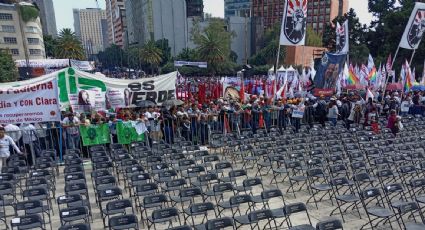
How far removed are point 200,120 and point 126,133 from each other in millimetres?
2881

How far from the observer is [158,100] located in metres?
13.6

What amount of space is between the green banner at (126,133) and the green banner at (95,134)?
1.26 ft

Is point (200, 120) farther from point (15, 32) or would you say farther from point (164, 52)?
point (15, 32)

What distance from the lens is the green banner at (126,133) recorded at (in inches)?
444

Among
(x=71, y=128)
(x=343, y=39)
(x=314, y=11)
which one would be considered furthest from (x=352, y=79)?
(x=314, y=11)

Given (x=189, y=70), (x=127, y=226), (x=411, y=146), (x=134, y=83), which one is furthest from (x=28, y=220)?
(x=189, y=70)

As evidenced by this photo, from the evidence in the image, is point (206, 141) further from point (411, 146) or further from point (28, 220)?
point (28, 220)

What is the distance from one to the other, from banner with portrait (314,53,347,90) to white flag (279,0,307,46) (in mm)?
3739

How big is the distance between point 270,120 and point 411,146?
17.8ft

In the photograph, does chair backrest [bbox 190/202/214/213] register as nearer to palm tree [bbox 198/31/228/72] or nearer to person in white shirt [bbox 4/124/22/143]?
person in white shirt [bbox 4/124/22/143]

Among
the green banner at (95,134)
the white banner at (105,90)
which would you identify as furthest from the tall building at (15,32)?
the green banner at (95,134)

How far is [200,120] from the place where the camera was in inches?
505

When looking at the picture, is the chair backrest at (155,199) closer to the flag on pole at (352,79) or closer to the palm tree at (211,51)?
the flag on pole at (352,79)

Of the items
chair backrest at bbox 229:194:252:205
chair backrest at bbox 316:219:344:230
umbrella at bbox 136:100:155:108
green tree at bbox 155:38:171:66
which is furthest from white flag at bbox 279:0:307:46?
green tree at bbox 155:38:171:66
